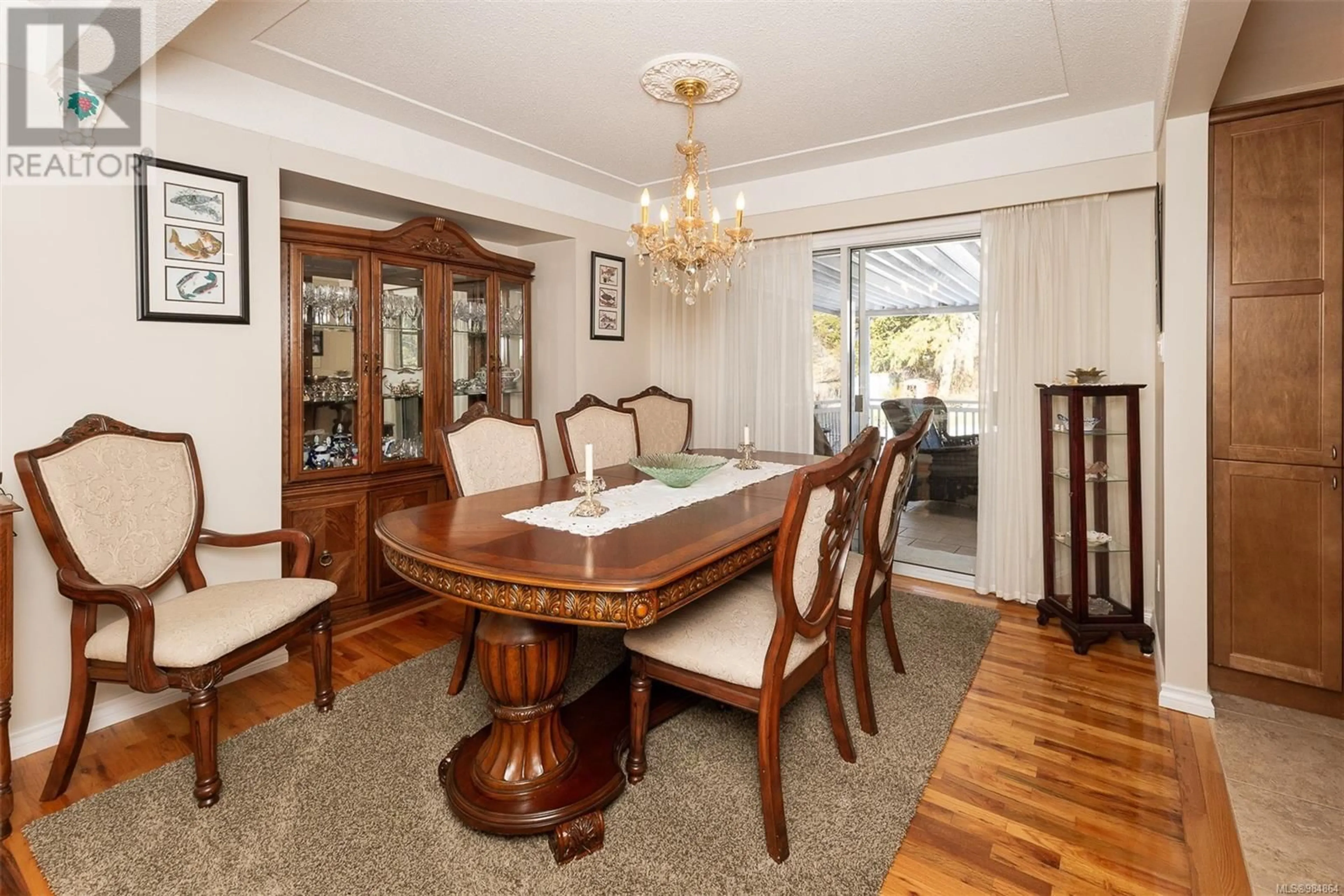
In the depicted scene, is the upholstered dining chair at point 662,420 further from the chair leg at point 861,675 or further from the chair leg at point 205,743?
the chair leg at point 205,743

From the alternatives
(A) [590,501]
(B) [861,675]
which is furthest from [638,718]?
(B) [861,675]

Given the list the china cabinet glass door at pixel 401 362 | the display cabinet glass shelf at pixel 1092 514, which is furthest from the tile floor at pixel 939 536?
the china cabinet glass door at pixel 401 362

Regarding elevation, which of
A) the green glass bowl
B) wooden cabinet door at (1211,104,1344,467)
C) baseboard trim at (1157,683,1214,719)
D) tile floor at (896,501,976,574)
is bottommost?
baseboard trim at (1157,683,1214,719)

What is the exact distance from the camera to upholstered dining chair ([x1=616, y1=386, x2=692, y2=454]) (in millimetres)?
4297

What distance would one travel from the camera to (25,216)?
212 cm

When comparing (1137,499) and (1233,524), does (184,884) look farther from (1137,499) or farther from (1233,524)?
(1137,499)

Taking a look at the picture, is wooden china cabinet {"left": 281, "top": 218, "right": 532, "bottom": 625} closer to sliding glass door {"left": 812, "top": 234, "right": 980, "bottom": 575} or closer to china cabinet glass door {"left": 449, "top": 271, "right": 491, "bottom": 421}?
china cabinet glass door {"left": 449, "top": 271, "right": 491, "bottom": 421}

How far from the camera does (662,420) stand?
438 cm

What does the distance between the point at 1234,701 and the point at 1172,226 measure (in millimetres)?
1815

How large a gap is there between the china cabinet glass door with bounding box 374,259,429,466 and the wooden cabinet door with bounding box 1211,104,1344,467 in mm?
3587

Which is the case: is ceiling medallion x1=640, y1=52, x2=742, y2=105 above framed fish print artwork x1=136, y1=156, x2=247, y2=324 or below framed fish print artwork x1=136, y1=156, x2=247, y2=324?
above

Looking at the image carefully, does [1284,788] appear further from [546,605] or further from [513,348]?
[513,348]

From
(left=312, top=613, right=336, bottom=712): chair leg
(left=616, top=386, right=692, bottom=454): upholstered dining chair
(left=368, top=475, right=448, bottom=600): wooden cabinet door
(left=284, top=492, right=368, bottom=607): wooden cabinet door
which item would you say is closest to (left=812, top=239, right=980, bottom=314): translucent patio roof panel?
(left=616, top=386, right=692, bottom=454): upholstered dining chair

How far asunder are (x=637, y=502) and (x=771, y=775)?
0.97m
